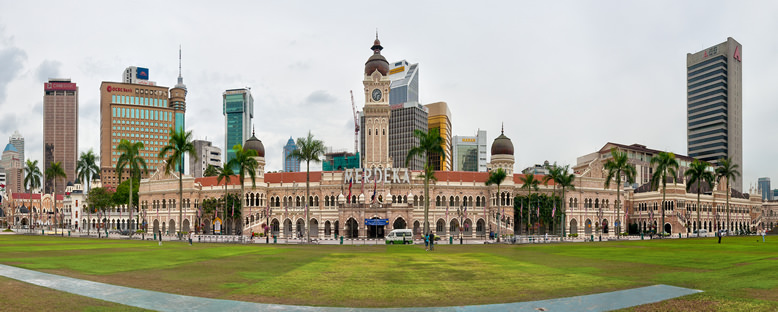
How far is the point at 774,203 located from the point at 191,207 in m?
174

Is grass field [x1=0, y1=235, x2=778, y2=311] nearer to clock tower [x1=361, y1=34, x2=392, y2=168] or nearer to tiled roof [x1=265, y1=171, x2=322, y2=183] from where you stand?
tiled roof [x1=265, y1=171, x2=322, y2=183]

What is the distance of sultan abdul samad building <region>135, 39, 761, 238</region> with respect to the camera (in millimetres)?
94750

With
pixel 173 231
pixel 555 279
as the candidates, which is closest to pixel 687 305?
pixel 555 279

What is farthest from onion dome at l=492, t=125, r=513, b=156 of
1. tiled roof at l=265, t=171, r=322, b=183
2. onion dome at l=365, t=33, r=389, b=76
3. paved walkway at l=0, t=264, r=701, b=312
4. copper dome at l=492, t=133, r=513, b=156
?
paved walkway at l=0, t=264, r=701, b=312

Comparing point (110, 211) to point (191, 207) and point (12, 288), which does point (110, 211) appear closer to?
point (191, 207)

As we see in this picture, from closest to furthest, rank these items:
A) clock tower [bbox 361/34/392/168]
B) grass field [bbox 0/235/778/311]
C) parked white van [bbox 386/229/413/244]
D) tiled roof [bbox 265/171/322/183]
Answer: grass field [bbox 0/235/778/311]
parked white van [bbox 386/229/413/244]
tiled roof [bbox 265/171/322/183]
clock tower [bbox 361/34/392/168]

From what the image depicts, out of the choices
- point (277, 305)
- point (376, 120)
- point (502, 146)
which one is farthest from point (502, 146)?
point (277, 305)

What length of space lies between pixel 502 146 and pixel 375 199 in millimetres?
30132

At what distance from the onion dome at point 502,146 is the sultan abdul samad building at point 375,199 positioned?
19cm

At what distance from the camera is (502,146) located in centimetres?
10944

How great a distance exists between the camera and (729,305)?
1933 centimetres

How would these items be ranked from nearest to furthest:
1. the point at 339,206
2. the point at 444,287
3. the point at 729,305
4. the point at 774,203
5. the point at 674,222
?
the point at 729,305 → the point at 444,287 → the point at 339,206 → the point at 674,222 → the point at 774,203

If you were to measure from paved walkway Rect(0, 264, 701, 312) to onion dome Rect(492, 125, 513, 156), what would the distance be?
86408mm

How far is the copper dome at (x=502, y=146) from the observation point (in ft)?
359
